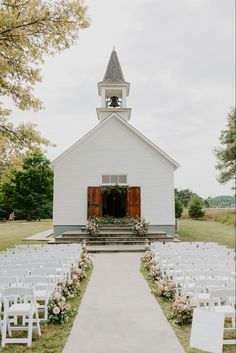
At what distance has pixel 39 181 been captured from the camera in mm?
55656

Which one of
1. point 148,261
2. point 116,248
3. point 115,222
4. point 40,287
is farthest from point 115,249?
point 40,287

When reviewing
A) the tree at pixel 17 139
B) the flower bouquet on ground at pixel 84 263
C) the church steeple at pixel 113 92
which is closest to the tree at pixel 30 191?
the church steeple at pixel 113 92

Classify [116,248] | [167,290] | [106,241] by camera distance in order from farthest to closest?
[106,241], [116,248], [167,290]

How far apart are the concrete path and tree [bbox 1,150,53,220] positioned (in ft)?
147

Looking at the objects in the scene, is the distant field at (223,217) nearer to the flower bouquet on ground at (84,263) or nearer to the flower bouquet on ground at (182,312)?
the flower bouquet on ground at (84,263)

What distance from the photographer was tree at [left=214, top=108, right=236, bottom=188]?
42.6 metres

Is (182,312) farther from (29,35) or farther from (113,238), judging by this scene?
(113,238)

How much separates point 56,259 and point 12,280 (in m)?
2.94

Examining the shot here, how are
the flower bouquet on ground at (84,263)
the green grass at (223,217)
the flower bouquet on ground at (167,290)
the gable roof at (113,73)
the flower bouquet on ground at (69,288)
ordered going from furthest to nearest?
the green grass at (223,217)
the gable roof at (113,73)
the flower bouquet on ground at (84,263)
the flower bouquet on ground at (167,290)
the flower bouquet on ground at (69,288)

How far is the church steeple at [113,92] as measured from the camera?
27.9 metres

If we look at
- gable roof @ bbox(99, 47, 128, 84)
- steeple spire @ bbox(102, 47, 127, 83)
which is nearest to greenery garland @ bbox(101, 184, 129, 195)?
gable roof @ bbox(99, 47, 128, 84)

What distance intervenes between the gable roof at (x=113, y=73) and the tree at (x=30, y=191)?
2732 centimetres

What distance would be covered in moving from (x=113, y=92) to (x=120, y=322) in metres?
24.1

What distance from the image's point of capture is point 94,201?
77.4 ft
